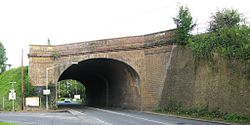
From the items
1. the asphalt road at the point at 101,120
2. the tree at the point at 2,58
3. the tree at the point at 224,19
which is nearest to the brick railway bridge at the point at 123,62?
the tree at the point at 224,19

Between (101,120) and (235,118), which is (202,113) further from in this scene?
(101,120)

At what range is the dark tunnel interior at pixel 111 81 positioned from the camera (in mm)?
44394

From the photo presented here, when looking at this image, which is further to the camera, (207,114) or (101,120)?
(207,114)

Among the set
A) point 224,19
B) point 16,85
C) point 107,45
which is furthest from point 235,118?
point 16,85

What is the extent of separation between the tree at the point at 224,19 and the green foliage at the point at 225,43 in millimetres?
1351

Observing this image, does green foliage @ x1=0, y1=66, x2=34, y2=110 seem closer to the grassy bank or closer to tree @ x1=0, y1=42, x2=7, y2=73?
the grassy bank

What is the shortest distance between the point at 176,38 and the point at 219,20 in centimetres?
516

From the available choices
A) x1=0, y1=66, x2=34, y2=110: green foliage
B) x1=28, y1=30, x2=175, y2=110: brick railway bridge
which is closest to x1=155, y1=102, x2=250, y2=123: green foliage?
x1=28, y1=30, x2=175, y2=110: brick railway bridge

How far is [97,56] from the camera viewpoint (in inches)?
1762

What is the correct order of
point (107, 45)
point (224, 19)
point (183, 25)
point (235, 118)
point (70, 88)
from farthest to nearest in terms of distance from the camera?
point (70, 88) < point (107, 45) < point (183, 25) < point (224, 19) < point (235, 118)

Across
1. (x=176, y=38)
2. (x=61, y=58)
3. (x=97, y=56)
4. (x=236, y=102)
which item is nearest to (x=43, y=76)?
(x=61, y=58)

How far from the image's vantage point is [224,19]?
34.4 metres

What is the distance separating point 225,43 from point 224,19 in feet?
14.0

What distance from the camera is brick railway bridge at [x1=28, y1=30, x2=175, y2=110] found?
133ft
